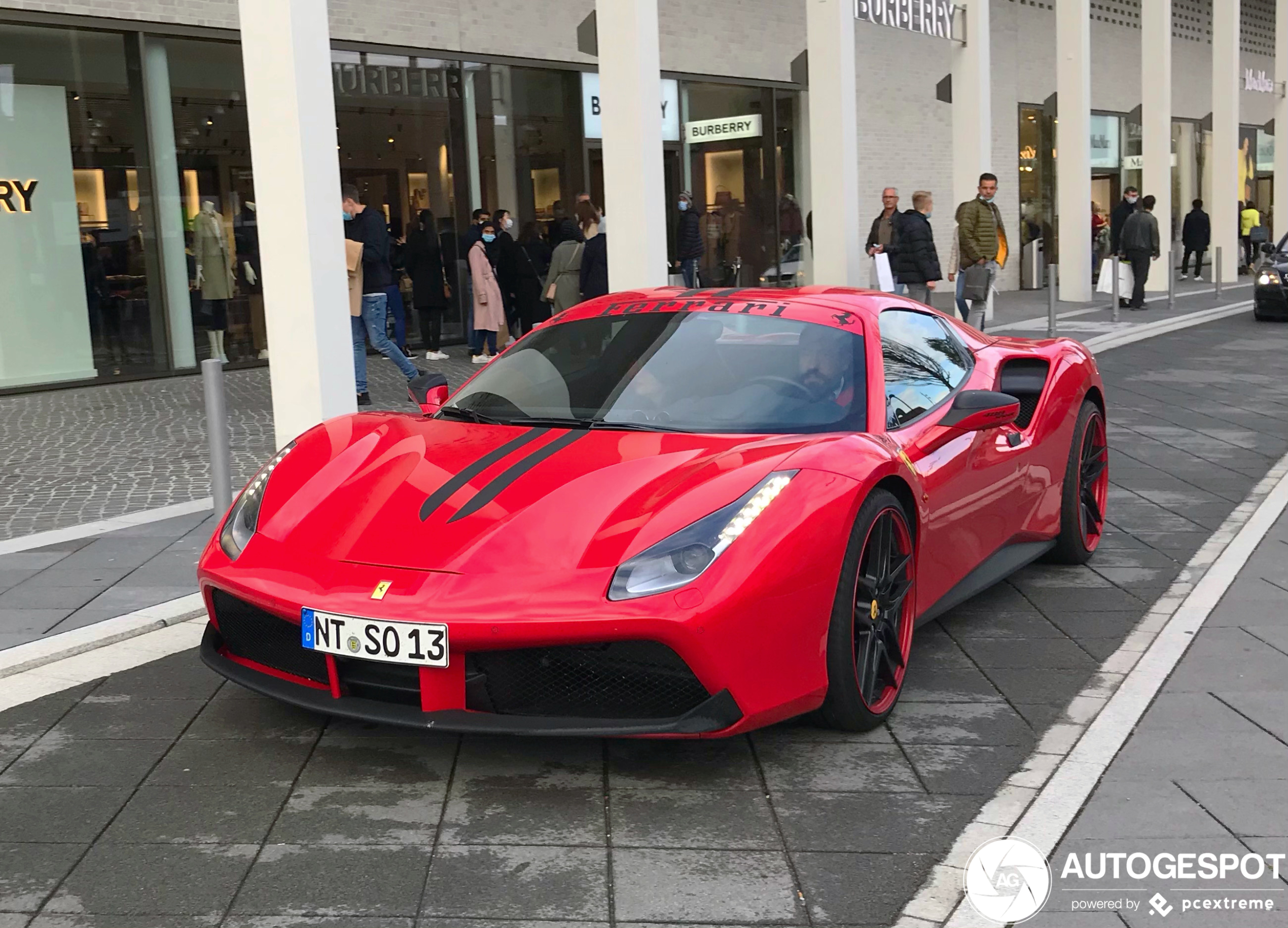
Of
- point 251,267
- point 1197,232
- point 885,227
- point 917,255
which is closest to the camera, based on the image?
point 917,255

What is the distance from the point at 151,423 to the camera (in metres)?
11.6

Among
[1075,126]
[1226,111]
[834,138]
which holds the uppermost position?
[1226,111]

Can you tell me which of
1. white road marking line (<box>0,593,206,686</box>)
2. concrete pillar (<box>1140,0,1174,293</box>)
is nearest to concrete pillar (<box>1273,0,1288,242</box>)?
concrete pillar (<box>1140,0,1174,293</box>)

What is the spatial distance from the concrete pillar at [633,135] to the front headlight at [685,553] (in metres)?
9.25

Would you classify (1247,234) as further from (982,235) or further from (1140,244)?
(982,235)

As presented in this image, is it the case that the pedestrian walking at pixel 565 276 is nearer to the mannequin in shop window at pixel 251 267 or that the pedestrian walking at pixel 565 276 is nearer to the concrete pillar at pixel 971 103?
the mannequin in shop window at pixel 251 267

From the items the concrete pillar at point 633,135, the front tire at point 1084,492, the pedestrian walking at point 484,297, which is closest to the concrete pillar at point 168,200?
the pedestrian walking at point 484,297

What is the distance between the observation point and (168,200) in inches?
591

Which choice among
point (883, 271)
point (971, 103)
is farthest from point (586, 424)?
point (971, 103)

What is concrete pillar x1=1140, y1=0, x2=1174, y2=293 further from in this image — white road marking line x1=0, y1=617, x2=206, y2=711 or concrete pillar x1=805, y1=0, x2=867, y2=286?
white road marking line x1=0, y1=617, x2=206, y2=711

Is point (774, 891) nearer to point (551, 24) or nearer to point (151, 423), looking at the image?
point (151, 423)

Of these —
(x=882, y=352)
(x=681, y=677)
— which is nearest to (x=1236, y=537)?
(x=882, y=352)

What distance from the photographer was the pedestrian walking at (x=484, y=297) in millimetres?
15406

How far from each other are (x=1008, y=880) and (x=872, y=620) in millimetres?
1077
